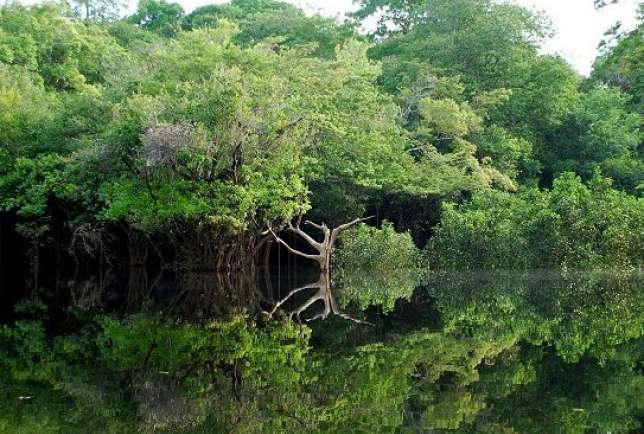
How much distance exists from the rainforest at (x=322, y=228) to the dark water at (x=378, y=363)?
5 centimetres

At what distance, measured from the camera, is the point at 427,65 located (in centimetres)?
3222

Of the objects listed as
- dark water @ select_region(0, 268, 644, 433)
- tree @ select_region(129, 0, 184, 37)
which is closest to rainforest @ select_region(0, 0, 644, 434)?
dark water @ select_region(0, 268, 644, 433)

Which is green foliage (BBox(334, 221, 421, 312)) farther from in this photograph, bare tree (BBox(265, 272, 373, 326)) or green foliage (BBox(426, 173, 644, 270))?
bare tree (BBox(265, 272, 373, 326))

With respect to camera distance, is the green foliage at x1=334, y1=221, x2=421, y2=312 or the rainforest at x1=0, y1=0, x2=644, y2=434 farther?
the green foliage at x1=334, y1=221, x2=421, y2=312

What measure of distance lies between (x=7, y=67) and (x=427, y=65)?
636 inches

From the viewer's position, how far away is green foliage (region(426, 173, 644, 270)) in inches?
932

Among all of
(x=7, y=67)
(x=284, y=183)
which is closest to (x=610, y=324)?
(x=284, y=183)

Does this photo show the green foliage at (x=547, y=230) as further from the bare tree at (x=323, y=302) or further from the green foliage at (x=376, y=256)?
the bare tree at (x=323, y=302)

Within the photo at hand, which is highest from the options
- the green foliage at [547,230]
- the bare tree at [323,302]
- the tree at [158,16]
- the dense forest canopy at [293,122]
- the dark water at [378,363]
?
the tree at [158,16]

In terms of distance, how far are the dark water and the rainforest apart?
2.0 inches

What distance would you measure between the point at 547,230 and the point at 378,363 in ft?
56.4

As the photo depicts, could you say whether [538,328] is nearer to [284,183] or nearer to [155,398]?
[155,398]

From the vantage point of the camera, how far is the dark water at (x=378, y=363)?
20.0 feet

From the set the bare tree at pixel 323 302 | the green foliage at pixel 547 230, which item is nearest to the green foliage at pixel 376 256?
the green foliage at pixel 547 230
